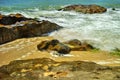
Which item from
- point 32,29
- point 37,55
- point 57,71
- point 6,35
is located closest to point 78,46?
point 37,55

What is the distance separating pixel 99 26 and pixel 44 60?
12.1 m

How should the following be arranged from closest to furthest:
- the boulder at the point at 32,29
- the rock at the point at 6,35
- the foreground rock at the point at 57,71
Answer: the foreground rock at the point at 57,71 → the rock at the point at 6,35 → the boulder at the point at 32,29

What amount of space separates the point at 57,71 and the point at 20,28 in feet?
30.1

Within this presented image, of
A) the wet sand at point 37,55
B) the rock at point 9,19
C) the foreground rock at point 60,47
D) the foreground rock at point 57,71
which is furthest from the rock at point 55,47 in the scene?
the rock at point 9,19

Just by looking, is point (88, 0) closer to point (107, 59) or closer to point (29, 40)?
point (29, 40)

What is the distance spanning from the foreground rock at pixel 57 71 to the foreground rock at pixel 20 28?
7.36m

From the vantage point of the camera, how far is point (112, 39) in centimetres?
1419

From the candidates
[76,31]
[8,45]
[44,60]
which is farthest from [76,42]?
[44,60]

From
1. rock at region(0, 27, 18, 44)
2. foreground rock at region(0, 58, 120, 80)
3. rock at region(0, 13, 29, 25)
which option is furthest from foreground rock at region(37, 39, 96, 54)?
rock at region(0, 13, 29, 25)

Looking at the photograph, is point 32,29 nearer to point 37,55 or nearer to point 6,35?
point 6,35

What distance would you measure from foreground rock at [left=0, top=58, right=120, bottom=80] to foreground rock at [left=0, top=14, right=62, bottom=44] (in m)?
7.36

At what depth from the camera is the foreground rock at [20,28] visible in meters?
13.8

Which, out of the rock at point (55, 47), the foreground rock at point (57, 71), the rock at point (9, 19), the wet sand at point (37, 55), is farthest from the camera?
the rock at point (9, 19)

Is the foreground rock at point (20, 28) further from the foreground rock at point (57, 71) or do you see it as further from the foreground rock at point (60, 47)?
the foreground rock at point (57, 71)
